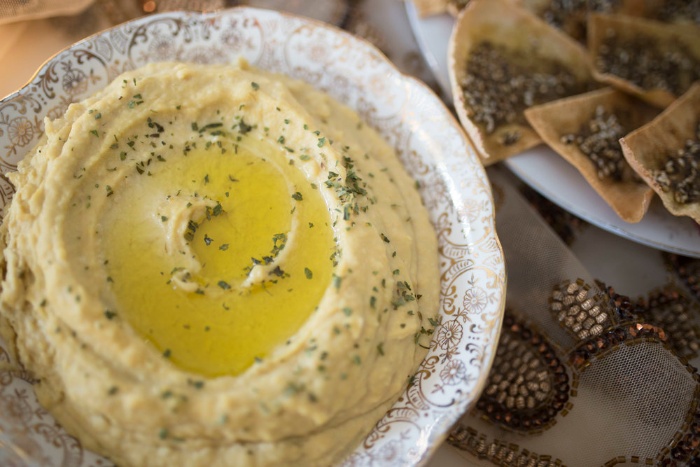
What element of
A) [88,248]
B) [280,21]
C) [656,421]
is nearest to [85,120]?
[88,248]

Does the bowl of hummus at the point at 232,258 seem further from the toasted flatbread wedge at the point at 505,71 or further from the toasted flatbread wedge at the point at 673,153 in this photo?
the toasted flatbread wedge at the point at 673,153

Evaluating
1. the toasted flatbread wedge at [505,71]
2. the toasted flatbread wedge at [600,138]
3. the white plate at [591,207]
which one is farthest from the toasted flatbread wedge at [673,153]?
the toasted flatbread wedge at [505,71]

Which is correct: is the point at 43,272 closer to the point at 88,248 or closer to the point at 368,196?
the point at 88,248

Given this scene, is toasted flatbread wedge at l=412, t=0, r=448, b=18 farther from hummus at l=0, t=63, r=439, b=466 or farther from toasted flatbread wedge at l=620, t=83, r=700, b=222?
toasted flatbread wedge at l=620, t=83, r=700, b=222

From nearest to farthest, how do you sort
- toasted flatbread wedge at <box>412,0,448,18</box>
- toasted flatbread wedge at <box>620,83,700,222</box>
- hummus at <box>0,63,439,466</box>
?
hummus at <box>0,63,439,466</box> → toasted flatbread wedge at <box>620,83,700,222</box> → toasted flatbread wedge at <box>412,0,448,18</box>

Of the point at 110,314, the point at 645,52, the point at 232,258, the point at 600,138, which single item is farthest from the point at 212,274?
the point at 645,52

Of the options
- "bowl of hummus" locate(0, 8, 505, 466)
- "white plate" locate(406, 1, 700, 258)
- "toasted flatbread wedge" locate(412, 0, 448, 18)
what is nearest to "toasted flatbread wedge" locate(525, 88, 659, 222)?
"white plate" locate(406, 1, 700, 258)
